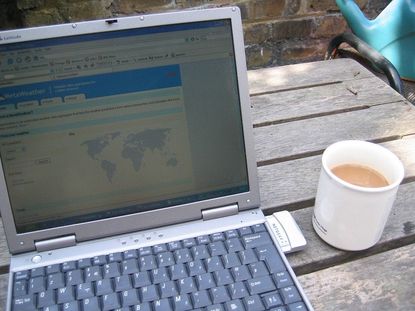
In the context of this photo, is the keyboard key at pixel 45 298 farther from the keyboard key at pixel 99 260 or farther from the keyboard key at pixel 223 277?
the keyboard key at pixel 223 277

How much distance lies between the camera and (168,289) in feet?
1.63

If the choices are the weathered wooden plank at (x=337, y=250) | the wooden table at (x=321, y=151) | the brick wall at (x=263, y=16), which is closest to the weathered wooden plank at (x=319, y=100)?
the wooden table at (x=321, y=151)

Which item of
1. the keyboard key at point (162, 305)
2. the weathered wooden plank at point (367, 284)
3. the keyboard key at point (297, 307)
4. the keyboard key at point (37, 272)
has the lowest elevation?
the weathered wooden plank at point (367, 284)

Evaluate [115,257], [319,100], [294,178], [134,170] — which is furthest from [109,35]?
[319,100]

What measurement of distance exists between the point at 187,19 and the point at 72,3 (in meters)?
0.89

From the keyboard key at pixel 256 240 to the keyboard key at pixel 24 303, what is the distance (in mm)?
259

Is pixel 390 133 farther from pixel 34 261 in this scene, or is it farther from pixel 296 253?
pixel 34 261

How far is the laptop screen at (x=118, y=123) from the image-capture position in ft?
1.67

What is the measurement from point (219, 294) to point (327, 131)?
0.44 metres

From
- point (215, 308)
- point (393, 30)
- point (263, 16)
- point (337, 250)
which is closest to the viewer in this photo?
point (215, 308)

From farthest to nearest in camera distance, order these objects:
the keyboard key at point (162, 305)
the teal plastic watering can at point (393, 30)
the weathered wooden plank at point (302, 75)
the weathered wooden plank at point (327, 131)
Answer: the teal plastic watering can at point (393, 30), the weathered wooden plank at point (302, 75), the weathered wooden plank at point (327, 131), the keyboard key at point (162, 305)

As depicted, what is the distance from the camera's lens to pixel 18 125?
51 cm

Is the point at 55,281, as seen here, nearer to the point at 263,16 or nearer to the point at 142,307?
the point at 142,307

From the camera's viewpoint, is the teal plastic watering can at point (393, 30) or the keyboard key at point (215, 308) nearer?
the keyboard key at point (215, 308)
